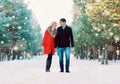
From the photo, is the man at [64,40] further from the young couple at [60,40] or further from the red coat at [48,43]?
the red coat at [48,43]

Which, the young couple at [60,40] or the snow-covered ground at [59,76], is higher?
the young couple at [60,40]

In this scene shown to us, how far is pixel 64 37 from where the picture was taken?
21.2m

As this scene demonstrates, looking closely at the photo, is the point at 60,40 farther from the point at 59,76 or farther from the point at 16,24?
the point at 16,24

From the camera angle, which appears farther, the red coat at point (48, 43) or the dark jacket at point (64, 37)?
the red coat at point (48, 43)

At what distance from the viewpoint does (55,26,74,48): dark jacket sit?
21.1m

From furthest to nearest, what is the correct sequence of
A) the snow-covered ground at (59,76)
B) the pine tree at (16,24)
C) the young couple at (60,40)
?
the pine tree at (16,24)
the young couple at (60,40)
the snow-covered ground at (59,76)

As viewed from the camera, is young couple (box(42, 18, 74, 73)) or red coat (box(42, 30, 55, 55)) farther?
red coat (box(42, 30, 55, 55))

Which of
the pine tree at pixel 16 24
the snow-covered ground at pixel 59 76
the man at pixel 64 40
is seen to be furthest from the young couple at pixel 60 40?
the pine tree at pixel 16 24

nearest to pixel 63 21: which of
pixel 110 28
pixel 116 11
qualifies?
pixel 116 11

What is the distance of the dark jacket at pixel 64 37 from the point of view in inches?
831

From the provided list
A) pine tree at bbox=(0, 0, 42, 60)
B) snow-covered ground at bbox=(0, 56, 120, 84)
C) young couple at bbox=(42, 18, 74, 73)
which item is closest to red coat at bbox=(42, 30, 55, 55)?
young couple at bbox=(42, 18, 74, 73)

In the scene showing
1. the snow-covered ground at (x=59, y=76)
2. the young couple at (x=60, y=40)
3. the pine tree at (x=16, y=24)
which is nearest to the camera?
the snow-covered ground at (x=59, y=76)

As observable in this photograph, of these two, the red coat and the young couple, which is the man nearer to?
the young couple

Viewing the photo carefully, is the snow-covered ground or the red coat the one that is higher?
the red coat
